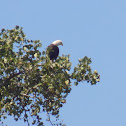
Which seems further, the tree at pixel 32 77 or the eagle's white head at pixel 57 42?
the eagle's white head at pixel 57 42

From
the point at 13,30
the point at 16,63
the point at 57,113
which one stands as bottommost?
the point at 57,113

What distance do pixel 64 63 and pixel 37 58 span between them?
37.3 inches

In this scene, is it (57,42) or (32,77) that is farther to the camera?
(57,42)

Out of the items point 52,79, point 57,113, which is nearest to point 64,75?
point 52,79

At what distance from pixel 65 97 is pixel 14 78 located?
6.23ft

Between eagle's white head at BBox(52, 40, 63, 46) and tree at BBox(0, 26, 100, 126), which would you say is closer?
tree at BBox(0, 26, 100, 126)

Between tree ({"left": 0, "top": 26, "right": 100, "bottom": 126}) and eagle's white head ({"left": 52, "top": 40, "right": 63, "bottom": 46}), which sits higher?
eagle's white head ({"left": 52, "top": 40, "right": 63, "bottom": 46})

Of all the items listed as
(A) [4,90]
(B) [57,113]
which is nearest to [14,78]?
(A) [4,90]

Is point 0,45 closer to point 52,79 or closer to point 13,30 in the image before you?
point 13,30

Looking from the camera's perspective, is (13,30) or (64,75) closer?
(64,75)

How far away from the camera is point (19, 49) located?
53.1 feet

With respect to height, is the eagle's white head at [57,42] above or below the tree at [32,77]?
above

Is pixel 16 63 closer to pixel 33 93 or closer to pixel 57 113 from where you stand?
pixel 33 93

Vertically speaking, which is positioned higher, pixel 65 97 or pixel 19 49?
pixel 19 49
